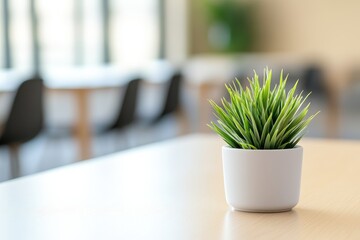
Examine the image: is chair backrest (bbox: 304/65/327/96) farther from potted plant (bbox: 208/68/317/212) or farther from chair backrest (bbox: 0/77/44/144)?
potted plant (bbox: 208/68/317/212)

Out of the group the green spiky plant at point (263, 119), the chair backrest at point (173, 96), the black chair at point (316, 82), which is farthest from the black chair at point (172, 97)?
the green spiky plant at point (263, 119)

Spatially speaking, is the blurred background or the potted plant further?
the blurred background

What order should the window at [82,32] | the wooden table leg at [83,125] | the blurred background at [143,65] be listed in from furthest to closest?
the window at [82,32], the blurred background at [143,65], the wooden table leg at [83,125]

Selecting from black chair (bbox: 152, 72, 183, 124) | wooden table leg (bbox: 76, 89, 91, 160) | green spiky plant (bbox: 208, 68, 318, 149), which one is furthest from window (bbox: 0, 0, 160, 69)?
green spiky plant (bbox: 208, 68, 318, 149)

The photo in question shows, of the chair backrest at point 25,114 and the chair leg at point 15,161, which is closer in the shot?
the chair backrest at point 25,114

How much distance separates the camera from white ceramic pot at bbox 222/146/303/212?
39.2 inches

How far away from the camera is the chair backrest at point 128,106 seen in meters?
4.64

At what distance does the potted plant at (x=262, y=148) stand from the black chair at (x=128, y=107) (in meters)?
3.59

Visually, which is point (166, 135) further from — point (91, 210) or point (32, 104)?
point (91, 210)

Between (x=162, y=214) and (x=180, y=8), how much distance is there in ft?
29.8

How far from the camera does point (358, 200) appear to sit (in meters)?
1.09

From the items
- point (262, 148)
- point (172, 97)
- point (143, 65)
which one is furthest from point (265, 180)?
point (143, 65)

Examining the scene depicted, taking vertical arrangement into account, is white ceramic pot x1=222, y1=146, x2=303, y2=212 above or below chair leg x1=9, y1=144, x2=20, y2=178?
above

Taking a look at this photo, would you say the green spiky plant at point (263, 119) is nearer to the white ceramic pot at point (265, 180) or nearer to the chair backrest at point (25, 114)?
the white ceramic pot at point (265, 180)
